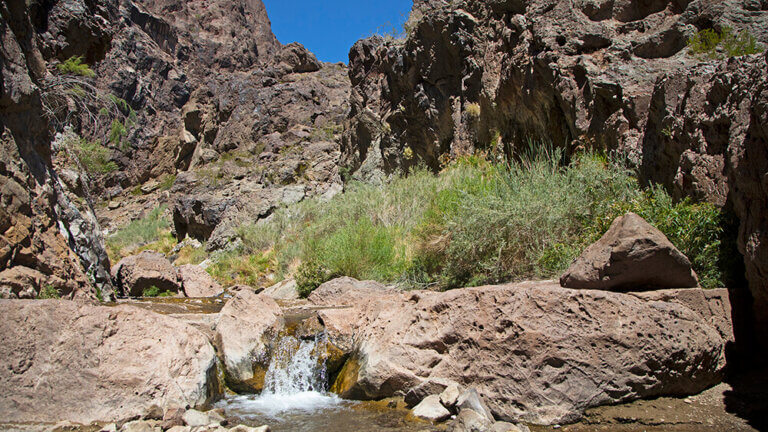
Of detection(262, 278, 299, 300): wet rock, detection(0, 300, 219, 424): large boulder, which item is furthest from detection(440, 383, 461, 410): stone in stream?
detection(262, 278, 299, 300): wet rock

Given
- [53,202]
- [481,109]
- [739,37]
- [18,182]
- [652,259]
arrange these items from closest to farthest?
[652,259]
[18,182]
[739,37]
[53,202]
[481,109]

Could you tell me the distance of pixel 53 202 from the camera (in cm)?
640

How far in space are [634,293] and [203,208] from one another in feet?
55.2

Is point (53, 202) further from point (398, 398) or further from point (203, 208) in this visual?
point (203, 208)

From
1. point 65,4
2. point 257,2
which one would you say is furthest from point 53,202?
point 257,2

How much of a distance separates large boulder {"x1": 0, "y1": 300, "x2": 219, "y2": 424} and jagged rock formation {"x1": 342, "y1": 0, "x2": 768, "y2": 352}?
15.1ft

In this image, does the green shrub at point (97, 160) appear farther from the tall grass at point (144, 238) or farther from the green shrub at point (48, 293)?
the green shrub at point (48, 293)

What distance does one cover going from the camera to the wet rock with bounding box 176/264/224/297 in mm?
9430

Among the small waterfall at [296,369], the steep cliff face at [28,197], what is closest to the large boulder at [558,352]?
the small waterfall at [296,369]

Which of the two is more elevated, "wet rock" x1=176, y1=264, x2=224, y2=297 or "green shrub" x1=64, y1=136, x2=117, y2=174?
"green shrub" x1=64, y1=136, x2=117, y2=174

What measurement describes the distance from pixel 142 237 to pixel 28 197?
1663cm

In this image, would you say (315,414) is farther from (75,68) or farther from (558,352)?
(75,68)

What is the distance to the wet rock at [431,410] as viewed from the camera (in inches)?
134

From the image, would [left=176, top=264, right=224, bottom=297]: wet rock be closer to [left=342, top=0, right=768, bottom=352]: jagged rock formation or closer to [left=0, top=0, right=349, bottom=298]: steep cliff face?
[left=0, top=0, right=349, bottom=298]: steep cliff face
